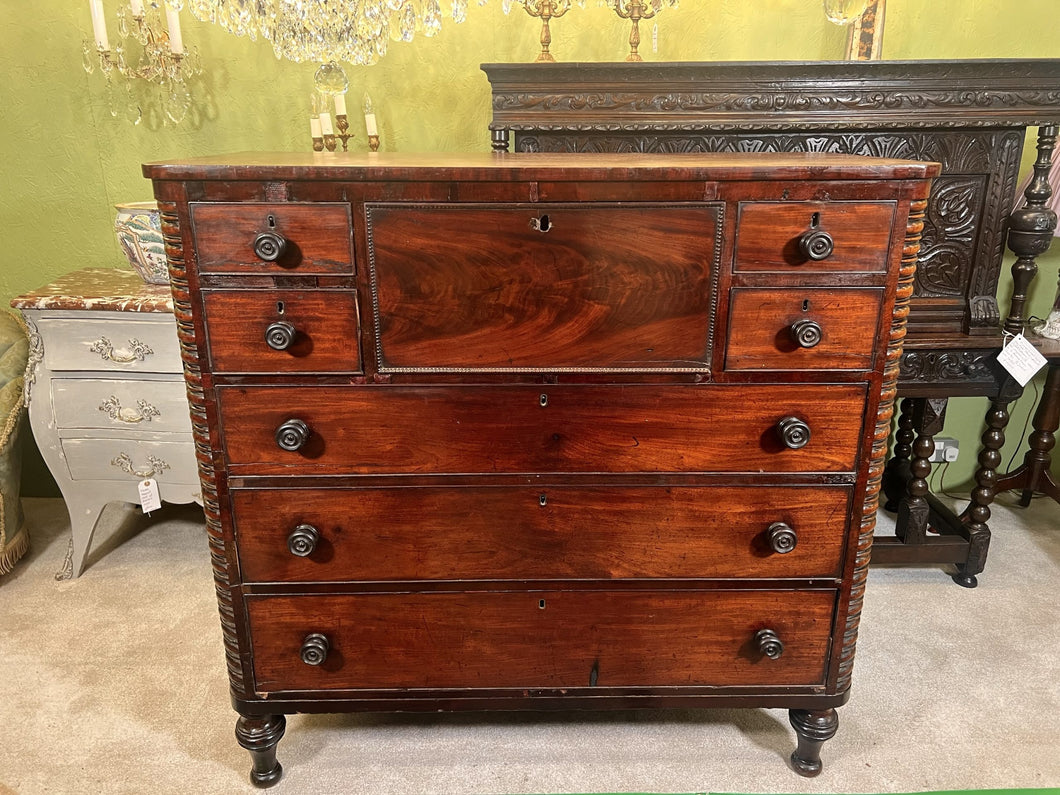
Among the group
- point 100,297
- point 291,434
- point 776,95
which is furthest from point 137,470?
point 776,95

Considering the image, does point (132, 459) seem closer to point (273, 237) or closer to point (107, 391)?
point (107, 391)

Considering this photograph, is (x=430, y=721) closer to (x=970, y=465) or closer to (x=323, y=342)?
(x=323, y=342)

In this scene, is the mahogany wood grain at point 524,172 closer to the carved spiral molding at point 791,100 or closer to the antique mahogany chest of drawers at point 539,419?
the antique mahogany chest of drawers at point 539,419

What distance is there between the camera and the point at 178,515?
266cm

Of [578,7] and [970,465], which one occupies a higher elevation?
[578,7]

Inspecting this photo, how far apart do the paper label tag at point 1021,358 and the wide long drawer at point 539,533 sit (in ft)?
3.11

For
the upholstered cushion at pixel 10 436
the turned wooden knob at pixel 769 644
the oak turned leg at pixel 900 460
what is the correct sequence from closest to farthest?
the turned wooden knob at pixel 769 644
the upholstered cushion at pixel 10 436
the oak turned leg at pixel 900 460

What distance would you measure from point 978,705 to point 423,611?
1.36 metres

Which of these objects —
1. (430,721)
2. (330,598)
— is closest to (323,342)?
(330,598)

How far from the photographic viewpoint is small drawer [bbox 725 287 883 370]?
1.24 metres

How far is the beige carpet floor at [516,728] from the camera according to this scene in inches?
61.8

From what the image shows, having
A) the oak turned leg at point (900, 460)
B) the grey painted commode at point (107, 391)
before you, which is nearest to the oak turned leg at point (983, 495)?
the oak turned leg at point (900, 460)

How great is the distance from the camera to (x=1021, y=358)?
196cm

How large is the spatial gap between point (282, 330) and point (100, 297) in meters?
1.10
